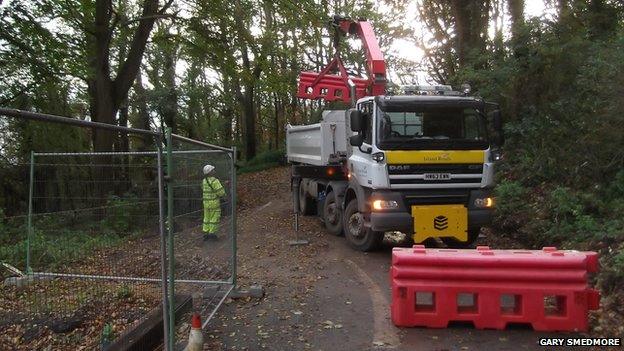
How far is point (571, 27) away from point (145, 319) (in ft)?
36.5

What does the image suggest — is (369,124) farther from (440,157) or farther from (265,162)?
(265,162)

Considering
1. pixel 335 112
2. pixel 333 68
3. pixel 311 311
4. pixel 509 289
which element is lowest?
pixel 311 311

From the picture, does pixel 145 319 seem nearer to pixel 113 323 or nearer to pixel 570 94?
pixel 113 323

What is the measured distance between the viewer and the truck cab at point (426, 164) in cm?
912

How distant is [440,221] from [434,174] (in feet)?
2.58

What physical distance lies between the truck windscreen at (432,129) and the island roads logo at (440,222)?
117cm

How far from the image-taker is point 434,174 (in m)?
9.21

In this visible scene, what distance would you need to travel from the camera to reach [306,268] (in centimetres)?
906

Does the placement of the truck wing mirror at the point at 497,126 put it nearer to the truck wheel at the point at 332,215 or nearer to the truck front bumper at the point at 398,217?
the truck front bumper at the point at 398,217

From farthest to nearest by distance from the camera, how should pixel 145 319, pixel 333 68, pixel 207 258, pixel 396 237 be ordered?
1. pixel 333 68
2. pixel 396 237
3. pixel 207 258
4. pixel 145 319

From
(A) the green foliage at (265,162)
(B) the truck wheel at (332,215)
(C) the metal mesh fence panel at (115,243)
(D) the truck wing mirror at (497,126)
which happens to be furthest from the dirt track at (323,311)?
(A) the green foliage at (265,162)

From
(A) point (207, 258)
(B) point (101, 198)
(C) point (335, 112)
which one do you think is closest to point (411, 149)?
(C) point (335, 112)

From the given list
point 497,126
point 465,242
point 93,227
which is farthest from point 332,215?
point 93,227

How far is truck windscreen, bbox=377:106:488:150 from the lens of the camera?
30.2 ft
